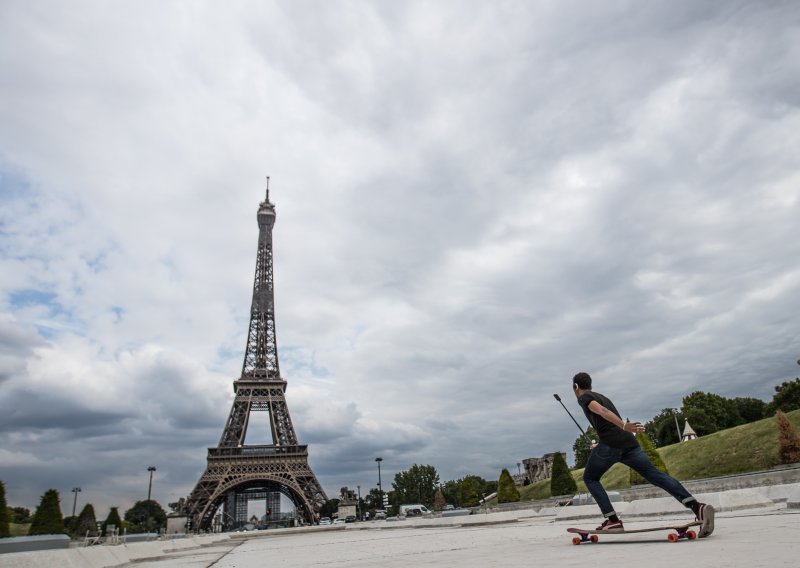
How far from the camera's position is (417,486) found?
85188mm

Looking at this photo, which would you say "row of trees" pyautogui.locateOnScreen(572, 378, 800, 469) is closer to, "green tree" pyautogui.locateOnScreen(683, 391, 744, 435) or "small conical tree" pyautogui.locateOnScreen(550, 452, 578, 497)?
"green tree" pyautogui.locateOnScreen(683, 391, 744, 435)

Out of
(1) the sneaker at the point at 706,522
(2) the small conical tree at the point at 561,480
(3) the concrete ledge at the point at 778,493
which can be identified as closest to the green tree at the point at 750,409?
(2) the small conical tree at the point at 561,480

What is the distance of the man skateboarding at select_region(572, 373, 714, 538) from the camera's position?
498cm

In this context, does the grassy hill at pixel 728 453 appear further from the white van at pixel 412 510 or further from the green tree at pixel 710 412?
the green tree at pixel 710 412

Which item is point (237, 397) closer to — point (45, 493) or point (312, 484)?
point (312, 484)

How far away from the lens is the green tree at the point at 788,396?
58625 mm

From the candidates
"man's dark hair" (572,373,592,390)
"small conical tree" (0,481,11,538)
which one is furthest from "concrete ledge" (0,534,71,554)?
"small conical tree" (0,481,11,538)

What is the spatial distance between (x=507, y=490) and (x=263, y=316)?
1806 inches

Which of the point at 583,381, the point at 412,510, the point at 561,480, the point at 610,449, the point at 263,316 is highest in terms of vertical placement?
the point at 263,316

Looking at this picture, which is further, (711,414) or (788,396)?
(711,414)

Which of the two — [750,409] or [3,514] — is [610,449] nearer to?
[3,514]

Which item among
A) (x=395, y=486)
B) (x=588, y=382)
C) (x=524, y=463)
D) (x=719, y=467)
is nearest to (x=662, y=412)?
(x=524, y=463)

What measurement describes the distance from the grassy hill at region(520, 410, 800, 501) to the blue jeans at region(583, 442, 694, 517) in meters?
33.5

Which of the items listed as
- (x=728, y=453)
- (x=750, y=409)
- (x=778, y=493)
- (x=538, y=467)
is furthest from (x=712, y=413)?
(x=778, y=493)
